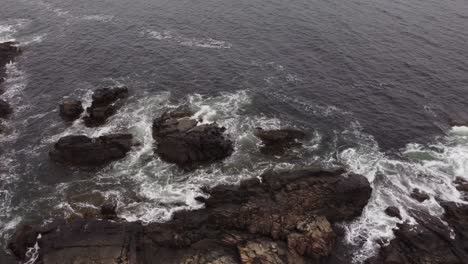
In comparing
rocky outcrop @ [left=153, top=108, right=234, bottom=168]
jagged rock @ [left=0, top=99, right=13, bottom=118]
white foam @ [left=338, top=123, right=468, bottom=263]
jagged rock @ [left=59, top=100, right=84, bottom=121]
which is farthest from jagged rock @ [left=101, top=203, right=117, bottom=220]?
jagged rock @ [left=0, top=99, right=13, bottom=118]

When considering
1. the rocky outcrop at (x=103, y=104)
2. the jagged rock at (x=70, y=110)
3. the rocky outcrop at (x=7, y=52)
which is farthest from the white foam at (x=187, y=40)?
the jagged rock at (x=70, y=110)

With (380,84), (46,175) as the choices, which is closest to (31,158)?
(46,175)

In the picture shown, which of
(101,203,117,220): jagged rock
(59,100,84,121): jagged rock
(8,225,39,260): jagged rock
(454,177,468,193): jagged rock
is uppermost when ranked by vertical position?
(454,177,468,193): jagged rock

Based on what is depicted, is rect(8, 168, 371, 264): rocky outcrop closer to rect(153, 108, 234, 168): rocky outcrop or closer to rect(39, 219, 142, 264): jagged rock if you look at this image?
rect(39, 219, 142, 264): jagged rock

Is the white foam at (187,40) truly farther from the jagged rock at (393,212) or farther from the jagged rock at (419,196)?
the jagged rock at (393,212)

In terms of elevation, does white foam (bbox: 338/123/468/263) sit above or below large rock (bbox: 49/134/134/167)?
above

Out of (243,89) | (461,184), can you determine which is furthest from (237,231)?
(243,89)
